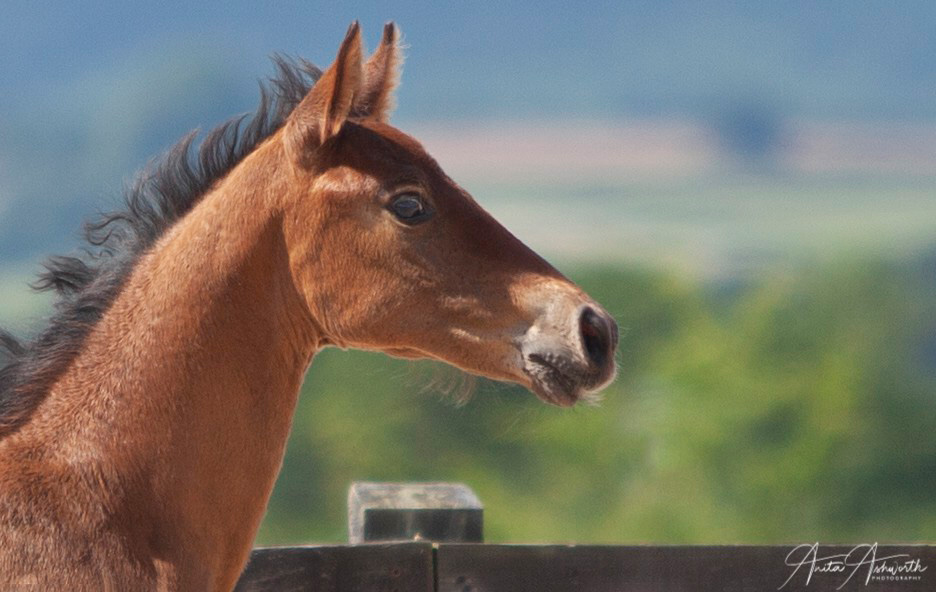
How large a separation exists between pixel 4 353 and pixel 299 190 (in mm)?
957

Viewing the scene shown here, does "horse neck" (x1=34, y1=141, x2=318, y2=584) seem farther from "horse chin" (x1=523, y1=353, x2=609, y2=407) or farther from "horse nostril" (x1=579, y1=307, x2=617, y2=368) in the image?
"horse nostril" (x1=579, y1=307, x2=617, y2=368)

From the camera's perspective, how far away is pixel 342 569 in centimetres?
372

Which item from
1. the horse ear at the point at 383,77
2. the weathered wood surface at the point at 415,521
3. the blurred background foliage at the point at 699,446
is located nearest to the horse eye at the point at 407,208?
the horse ear at the point at 383,77

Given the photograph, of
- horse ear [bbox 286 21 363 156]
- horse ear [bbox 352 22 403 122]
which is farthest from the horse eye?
horse ear [bbox 352 22 403 122]

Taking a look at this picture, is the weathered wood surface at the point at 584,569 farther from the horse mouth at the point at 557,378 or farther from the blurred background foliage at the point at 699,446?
the blurred background foliage at the point at 699,446

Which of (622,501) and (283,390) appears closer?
(283,390)

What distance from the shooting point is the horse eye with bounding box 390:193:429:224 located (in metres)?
3.06

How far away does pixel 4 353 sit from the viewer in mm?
3111

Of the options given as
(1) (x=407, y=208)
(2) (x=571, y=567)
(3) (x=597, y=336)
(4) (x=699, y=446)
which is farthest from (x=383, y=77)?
(4) (x=699, y=446)

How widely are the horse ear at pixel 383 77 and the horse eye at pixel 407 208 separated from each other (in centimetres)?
45

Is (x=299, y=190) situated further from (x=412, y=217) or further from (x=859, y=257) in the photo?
(x=859, y=257)

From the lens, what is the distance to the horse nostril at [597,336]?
298 centimetres

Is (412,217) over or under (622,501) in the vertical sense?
over

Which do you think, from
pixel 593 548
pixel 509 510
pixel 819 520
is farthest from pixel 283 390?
pixel 819 520
